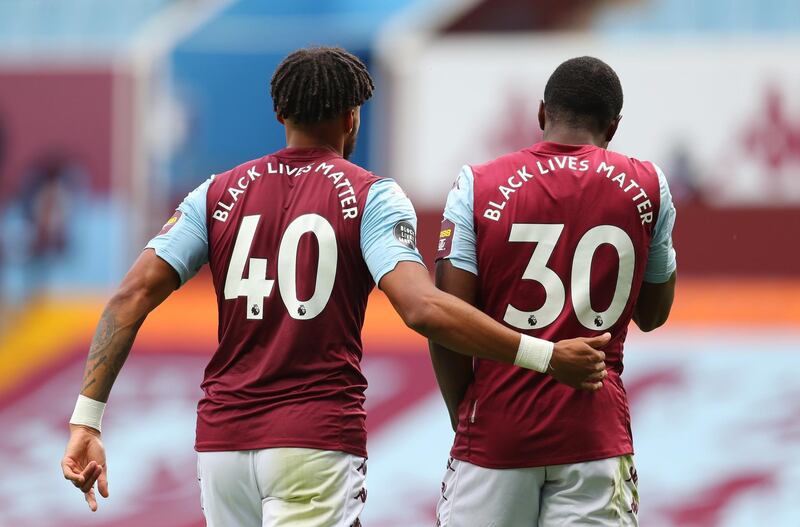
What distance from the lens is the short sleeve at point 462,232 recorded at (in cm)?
396

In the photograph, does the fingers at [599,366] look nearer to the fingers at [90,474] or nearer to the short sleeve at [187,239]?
the short sleeve at [187,239]

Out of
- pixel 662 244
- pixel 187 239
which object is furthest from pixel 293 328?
pixel 662 244

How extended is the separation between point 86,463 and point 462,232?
1.30m

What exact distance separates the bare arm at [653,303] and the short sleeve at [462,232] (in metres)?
0.60

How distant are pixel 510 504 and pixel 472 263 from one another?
28.7 inches

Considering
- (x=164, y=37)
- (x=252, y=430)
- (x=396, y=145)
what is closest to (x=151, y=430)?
(x=252, y=430)

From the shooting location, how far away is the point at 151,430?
875 centimetres

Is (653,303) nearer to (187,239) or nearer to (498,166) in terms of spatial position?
(498,166)

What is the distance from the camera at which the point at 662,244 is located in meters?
4.08

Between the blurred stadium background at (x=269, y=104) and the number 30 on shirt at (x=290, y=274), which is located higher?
the blurred stadium background at (x=269, y=104)

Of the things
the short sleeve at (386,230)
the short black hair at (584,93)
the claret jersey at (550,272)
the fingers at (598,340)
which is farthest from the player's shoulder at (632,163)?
the short sleeve at (386,230)

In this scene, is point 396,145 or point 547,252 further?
point 396,145

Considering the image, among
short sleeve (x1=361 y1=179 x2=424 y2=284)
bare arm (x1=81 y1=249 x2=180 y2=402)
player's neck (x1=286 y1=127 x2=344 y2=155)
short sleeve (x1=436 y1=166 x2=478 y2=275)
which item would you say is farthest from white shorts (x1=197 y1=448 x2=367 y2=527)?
player's neck (x1=286 y1=127 x2=344 y2=155)

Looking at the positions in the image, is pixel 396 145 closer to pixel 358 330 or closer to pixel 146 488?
pixel 146 488
